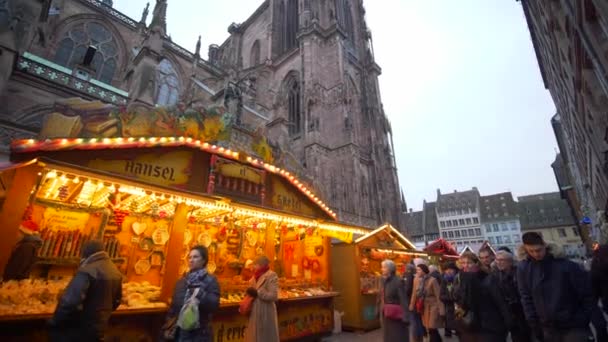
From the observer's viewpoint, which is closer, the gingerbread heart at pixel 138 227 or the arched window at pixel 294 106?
the gingerbread heart at pixel 138 227

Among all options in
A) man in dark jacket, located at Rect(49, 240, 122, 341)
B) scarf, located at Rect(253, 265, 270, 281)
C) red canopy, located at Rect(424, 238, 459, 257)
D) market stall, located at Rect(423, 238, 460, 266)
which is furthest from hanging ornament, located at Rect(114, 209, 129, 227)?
red canopy, located at Rect(424, 238, 459, 257)

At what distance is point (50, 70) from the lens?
1202 cm

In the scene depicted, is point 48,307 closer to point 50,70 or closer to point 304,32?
point 50,70

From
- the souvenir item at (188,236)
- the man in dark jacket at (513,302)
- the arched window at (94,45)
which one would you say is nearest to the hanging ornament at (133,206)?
the souvenir item at (188,236)

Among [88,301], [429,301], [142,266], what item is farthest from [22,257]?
[429,301]

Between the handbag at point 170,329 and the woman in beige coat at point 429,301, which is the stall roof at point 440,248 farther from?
the handbag at point 170,329

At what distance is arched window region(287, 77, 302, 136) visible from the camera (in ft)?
87.6

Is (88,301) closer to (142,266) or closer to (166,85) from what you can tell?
(142,266)

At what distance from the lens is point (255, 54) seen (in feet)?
122

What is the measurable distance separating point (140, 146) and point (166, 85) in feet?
60.9

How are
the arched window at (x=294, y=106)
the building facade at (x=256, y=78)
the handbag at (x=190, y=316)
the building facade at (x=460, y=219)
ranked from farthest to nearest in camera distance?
the building facade at (x=460, y=219) < the arched window at (x=294, y=106) < the building facade at (x=256, y=78) < the handbag at (x=190, y=316)

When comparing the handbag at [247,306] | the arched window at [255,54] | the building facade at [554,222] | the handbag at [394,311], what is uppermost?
the arched window at [255,54]

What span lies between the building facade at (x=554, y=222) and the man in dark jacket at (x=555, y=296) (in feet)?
159

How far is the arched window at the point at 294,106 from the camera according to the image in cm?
2669
